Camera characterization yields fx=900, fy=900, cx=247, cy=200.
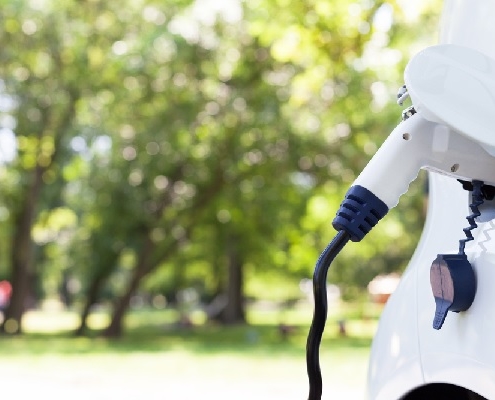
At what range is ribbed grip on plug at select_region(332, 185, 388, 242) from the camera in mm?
1317

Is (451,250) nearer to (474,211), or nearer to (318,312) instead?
(474,211)

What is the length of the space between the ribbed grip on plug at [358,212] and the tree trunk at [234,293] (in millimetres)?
26911

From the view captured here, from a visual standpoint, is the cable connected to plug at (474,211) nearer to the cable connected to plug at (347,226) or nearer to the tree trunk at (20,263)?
the cable connected to plug at (347,226)

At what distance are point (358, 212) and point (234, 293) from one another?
2931cm

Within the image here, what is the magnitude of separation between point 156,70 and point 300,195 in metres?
5.39

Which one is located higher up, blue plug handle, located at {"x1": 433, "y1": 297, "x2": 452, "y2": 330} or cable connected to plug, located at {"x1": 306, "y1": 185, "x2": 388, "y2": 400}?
cable connected to plug, located at {"x1": 306, "y1": 185, "x2": 388, "y2": 400}

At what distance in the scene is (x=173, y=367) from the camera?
1531 centimetres

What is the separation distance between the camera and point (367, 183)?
1339 mm

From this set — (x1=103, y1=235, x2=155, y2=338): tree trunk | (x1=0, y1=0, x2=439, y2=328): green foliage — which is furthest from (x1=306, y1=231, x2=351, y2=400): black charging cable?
(x1=103, y1=235, x2=155, y2=338): tree trunk

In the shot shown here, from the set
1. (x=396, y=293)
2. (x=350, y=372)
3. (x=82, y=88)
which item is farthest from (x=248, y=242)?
(x=396, y=293)

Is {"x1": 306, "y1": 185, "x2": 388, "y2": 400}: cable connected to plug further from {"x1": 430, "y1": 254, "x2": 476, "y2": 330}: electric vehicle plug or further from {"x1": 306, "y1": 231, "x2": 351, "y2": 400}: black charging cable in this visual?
{"x1": 430, "y1": 254, "x2": 476, "y2": 330}: electric vehicle plug

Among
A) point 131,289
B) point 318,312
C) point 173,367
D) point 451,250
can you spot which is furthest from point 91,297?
point 318,312

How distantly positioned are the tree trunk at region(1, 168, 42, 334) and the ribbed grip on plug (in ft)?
77.6

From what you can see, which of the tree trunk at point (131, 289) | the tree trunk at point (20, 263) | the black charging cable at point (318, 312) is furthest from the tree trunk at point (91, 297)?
the black charging cable at point (318, 312)
